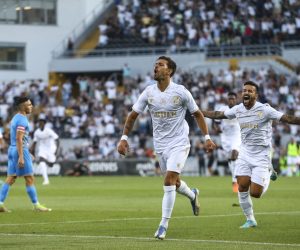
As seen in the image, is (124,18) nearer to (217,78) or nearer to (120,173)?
(217,78)

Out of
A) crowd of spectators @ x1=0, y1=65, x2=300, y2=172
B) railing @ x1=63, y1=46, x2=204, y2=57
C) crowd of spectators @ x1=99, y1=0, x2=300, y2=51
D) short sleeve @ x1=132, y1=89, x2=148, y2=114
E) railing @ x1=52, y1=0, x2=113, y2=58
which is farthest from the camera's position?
railing @ x1=52, y1=0, x2=113, y2=58

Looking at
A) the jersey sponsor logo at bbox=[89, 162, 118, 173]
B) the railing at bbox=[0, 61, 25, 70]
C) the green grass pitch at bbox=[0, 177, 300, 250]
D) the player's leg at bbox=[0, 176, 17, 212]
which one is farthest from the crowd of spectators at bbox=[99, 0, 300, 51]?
the player's leg at bbox=[0, 176, 17, 212]

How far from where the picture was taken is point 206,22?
58.5 metres

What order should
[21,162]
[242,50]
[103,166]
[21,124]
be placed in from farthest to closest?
[242,50] < [103,166] < [21,124] < [21,162]

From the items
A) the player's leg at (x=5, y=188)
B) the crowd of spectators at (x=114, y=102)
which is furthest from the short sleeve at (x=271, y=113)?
the crowd of spectators at (x=114, y=102)

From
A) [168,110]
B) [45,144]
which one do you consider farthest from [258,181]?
[45,144]

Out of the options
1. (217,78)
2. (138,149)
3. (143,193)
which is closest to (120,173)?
(138,149)

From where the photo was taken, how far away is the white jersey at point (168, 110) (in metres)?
16.6

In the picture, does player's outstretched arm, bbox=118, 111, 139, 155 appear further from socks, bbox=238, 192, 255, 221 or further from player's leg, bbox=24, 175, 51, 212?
player's leg, bbox=24, 175, 51, 212

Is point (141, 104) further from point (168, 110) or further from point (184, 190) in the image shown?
point (184, 190)

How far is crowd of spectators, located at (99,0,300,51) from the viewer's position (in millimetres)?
57125

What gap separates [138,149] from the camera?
172ft

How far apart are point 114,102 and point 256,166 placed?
3904 centimetres

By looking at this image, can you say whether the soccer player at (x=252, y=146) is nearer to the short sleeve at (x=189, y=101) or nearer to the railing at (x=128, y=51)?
the short sleeve at (x=189, y=101)
